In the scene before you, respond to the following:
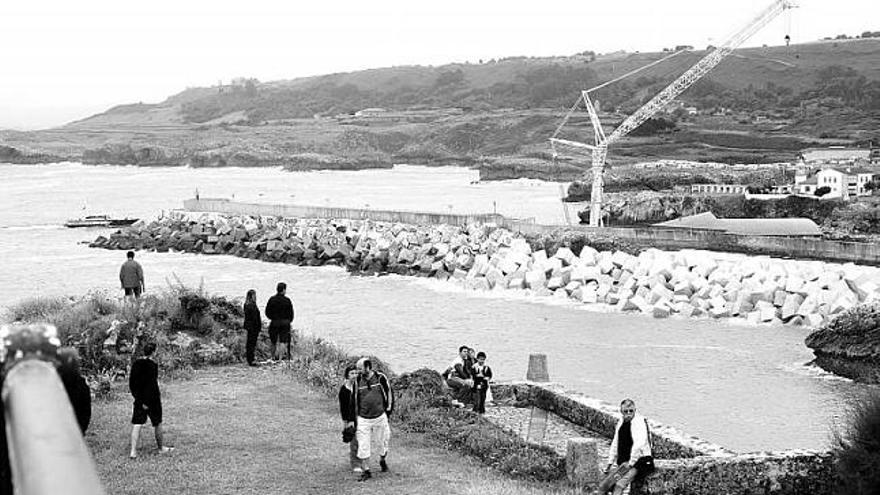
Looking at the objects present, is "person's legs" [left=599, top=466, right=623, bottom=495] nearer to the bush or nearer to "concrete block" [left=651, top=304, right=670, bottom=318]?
the bush

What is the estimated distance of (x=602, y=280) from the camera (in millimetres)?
32375

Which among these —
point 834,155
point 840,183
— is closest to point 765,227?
point 840,183

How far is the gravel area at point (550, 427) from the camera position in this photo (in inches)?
512

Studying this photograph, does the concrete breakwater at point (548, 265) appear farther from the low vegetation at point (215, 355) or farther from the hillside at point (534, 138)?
the hillside at point (534, 138)

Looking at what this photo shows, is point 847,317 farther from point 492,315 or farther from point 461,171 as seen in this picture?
point 461,171

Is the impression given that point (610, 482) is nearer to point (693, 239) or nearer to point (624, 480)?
point (624, 480)

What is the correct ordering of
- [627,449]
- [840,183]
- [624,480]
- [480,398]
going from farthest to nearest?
[840,183], [480,398], [627,449], [624,480]

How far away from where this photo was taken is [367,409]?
1042 cm

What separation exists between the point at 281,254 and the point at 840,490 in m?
35.5

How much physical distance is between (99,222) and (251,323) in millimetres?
48555

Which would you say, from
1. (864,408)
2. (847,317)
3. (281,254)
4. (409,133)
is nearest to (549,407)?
(864,408)

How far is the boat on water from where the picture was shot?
6006 cm

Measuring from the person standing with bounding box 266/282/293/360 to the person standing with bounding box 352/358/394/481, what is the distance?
17.2 ft

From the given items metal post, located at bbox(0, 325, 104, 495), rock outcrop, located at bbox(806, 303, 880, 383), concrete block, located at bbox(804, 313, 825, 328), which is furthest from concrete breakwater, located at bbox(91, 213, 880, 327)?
metal post, located at bbox(0, 325, 104, 495)
